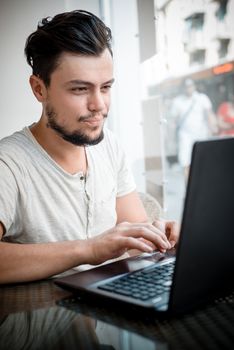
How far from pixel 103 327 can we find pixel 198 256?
181 mm

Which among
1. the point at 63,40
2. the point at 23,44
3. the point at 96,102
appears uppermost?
the point at 23,44

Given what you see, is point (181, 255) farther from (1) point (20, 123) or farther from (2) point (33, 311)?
(1) point (20, 123)

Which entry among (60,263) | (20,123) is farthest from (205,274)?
(20,123)

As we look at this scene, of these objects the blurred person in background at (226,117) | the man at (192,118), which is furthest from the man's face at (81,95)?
the blurred person in background at (226,117)

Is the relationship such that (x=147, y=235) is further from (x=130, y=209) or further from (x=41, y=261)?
(x=130, y=209)

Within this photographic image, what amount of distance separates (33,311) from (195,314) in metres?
0.27

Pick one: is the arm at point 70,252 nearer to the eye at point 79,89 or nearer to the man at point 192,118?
the eye at point 79,89

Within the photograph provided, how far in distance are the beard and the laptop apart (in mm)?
545

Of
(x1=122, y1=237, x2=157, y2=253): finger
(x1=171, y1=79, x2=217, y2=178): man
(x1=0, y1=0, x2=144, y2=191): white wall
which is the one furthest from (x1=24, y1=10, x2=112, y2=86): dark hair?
(x1=171, y1=79, x2=217, y2=178): man

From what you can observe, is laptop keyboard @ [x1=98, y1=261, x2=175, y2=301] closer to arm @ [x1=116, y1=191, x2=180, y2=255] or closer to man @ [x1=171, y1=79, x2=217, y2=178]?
arm @ [x1=116, y1=191, x2=180, y2=255]

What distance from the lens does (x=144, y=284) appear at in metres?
0.77

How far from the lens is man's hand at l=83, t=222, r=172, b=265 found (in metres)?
0.94

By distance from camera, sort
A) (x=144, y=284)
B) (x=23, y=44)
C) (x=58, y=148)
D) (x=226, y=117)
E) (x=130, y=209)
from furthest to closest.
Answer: (x=226, y=117), (x=23, y=44), (x=130, y=209), (x=58, y=148), (x=144, y=284)

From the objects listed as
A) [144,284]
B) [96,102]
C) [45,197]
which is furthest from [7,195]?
[144,284]
